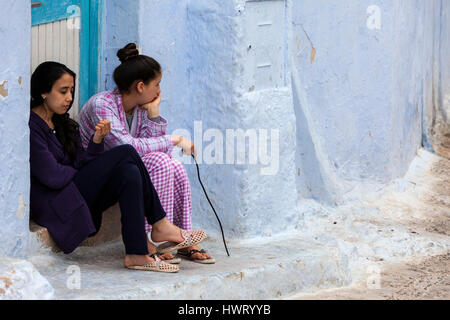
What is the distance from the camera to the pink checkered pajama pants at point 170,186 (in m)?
4.50

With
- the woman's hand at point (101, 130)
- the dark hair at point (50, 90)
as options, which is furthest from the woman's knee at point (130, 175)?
the dark hair at point (50, 90)

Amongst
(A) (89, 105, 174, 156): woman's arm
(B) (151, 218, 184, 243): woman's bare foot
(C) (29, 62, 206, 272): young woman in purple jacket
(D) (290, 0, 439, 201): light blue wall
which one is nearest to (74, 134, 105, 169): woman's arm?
(C) (29, 62, 206, 272): young woman in purple jacket

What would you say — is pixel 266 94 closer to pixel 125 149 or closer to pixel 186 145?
pixel 186 145

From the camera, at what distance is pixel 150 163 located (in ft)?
14.8

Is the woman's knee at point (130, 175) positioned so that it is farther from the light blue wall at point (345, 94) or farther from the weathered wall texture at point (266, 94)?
the light blue wall at point (345, 94)

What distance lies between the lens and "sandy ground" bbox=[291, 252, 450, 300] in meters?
4.73

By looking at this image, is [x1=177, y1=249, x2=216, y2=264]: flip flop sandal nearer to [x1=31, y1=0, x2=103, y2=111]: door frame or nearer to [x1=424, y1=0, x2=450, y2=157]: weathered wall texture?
[x1=31, y1=0, x2=103, y2=111]: door frame

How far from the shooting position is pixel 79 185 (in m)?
4.25

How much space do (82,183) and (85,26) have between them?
3.68 feet

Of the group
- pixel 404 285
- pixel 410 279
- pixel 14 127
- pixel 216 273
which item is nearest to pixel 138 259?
pixel 216 273

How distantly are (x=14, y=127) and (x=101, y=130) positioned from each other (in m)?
0.48
